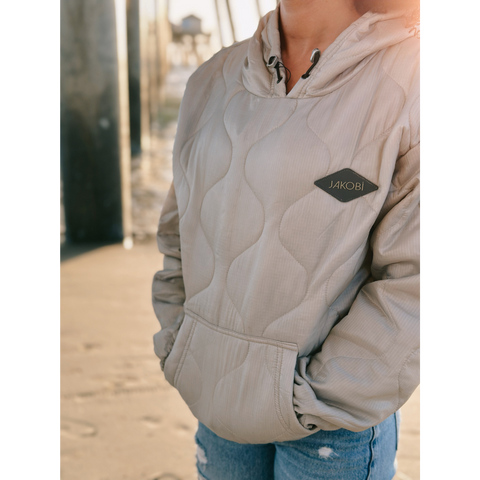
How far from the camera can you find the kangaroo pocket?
0.83 metres

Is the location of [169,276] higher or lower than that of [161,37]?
lower

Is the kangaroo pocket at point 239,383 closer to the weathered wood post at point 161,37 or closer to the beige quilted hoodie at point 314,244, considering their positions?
the beige quilted hoodie at point 314,244

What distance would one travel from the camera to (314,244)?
0.82m

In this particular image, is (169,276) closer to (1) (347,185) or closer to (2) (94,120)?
(1) (347,185)

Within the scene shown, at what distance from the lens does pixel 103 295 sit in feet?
11.7

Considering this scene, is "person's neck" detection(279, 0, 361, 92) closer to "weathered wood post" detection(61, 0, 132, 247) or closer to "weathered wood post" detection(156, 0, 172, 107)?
"weathered wood post" detection(61, 0, 132, 247)

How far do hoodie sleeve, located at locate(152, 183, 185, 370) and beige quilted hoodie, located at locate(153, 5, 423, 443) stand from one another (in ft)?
0.54

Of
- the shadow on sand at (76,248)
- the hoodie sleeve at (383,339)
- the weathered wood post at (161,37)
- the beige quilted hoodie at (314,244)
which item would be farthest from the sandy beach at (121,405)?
the weathered wood post at (161,37)

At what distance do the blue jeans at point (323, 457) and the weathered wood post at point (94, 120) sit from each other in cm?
389

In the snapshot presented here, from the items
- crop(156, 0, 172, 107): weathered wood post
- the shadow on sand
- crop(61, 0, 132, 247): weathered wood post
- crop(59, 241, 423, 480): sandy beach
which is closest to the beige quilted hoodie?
crop(59, 241, 423, 480): sandy beach

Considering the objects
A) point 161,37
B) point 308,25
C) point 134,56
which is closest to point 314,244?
point 308,25

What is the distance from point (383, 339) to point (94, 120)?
13.7ft
